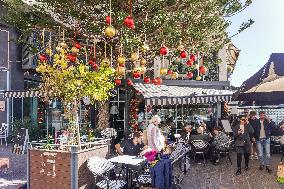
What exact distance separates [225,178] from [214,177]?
31 centimetres

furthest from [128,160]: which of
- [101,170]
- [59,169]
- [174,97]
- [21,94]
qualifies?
[21,94]

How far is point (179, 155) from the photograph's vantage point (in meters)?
8.70

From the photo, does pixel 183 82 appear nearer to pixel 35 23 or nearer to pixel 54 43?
pixel 54 43

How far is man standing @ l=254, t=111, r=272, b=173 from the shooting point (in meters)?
10.5

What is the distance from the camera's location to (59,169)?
689 cm

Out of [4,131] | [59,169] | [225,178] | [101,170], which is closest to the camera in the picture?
[59,169]

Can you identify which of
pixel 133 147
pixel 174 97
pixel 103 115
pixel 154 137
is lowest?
pixel 133 147

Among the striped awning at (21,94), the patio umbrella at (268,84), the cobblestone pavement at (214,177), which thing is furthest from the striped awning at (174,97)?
the striped awning at (21,94)

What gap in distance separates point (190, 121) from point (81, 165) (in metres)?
11.4

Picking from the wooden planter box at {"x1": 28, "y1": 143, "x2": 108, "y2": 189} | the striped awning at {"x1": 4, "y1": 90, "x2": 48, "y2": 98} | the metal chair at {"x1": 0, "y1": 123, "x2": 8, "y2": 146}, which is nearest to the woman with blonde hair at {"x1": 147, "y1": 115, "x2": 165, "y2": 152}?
the wooden planter box at {"x1": 28, "y1": 143, "x2": 108, "y2": 189}

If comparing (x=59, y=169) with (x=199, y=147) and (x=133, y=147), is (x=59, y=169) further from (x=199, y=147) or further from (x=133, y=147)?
(x=199, y=147)

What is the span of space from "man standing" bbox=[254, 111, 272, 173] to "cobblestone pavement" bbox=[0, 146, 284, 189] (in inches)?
13.4

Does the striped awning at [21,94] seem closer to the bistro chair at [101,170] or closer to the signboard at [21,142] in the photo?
the signboard at [21,142]

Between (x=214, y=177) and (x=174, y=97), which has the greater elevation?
(x=174, y=97)
